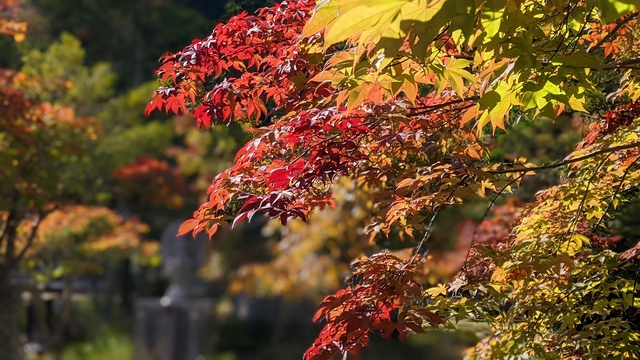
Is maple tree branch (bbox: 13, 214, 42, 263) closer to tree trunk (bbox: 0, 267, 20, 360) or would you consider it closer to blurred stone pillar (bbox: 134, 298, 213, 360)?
tree trunk (bbox: 0, 267, 20, 360)

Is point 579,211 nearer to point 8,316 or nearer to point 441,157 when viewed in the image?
point 441,157

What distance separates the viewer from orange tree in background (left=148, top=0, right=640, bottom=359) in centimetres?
316

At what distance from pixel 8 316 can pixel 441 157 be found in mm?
6956

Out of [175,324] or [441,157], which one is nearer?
[441,157]

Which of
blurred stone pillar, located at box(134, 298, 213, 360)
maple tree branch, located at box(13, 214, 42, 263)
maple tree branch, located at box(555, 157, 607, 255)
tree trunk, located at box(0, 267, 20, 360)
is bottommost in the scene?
blurred stone pillar, located at box(134, 298, 213, 360)

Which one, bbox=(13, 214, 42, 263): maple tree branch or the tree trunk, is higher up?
bbox=(13, 214, 42, 263): maple tree branch

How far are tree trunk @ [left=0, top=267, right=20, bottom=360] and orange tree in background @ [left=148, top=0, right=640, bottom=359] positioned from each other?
5906mm

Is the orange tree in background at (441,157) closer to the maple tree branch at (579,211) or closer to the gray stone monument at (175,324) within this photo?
the maple tree branch at (579,211)

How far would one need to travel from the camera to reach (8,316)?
Answer: 981 centimetres

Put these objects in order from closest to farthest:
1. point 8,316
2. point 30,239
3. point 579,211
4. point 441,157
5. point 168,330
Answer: point 579,211, point 441,157, point 30,239, point 8,316, point 168,330

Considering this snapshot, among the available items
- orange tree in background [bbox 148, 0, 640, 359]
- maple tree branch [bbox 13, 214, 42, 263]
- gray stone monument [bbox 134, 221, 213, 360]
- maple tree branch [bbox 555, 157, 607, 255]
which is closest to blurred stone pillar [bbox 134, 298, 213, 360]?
gray stone monument [bbox 134, 221, 213, 360]

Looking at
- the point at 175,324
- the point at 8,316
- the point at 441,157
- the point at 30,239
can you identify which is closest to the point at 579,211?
the point at 441,157

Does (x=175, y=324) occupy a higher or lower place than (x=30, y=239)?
lower

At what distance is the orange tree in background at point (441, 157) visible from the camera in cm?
316
